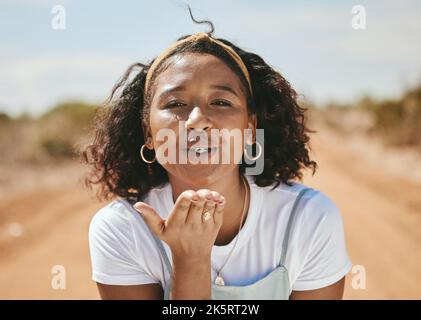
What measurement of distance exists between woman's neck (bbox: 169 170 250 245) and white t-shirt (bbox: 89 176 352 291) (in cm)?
8

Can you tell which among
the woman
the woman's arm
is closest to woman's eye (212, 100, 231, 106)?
the woman

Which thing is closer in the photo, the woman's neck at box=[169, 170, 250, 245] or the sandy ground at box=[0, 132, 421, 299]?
the woman's neck at box=[169, 170, 250, 245]

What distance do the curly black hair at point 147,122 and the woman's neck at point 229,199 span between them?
0.13 m

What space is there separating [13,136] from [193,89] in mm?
11884

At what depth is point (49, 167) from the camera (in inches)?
453

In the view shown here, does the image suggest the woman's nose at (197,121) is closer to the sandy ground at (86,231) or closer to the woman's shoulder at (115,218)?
the woman's shoulder at (115,218)

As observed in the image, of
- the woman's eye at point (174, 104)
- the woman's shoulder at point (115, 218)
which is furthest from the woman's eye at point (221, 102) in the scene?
the woman's shoulder at point (115, 218)

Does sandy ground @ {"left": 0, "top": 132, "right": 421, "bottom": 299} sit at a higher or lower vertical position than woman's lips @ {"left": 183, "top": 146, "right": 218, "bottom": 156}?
lower

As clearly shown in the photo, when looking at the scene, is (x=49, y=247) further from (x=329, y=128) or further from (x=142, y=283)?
A: (x=329, y=128)

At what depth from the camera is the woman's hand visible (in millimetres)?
1947

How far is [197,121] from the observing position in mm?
2125

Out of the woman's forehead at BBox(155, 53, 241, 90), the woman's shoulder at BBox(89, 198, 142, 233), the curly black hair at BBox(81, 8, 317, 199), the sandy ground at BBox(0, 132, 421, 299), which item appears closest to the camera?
the woman's forehead at BBox(155, 53, 241, 90)

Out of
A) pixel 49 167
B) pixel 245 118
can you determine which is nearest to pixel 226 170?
pixel 245 118

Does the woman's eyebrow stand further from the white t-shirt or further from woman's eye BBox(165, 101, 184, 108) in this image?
the white t-shirt
